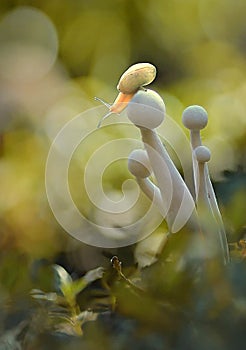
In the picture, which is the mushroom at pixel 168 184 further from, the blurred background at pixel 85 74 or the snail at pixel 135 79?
the blurred background at pixel 85 74

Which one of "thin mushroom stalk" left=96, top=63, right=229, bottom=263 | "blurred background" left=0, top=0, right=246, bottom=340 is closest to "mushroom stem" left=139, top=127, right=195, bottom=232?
"thin mushroom stalk" left=96, top=63, right=229, bottom=263

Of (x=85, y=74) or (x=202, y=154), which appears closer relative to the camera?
(x=202, y=154)

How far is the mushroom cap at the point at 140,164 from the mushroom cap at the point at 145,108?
53 millimetres

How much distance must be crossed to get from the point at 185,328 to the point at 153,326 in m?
0.02

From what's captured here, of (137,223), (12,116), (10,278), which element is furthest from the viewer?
(12,116)

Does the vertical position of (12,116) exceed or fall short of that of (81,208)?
it exceeds it

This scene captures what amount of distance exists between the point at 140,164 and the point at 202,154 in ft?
0.15

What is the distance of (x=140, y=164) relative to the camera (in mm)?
451

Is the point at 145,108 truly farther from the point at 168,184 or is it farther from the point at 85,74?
the point at 85,74

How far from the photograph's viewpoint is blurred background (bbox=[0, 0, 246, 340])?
27.1 inches

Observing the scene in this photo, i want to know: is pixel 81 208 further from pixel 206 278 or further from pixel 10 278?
pixel 206 278

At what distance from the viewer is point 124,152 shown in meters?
0.71

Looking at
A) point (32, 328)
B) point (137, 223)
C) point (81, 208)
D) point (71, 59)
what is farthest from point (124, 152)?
point (32, 328)

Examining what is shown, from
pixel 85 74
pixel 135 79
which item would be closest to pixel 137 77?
pixel 135 79
